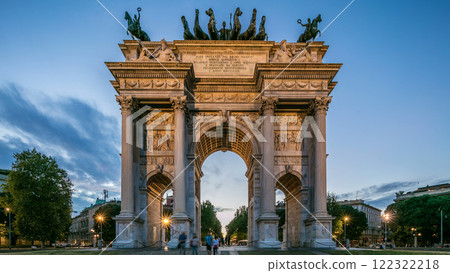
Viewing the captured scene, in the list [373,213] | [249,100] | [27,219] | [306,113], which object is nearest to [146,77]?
[249,100]

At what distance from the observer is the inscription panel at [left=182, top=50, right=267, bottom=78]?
3234cm

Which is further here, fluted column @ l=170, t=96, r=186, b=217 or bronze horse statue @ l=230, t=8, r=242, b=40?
bronze horse statue @ l=230, t=8, r=242, b=40

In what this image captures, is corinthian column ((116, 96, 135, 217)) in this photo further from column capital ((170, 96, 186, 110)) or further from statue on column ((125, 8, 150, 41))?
statue on column ((125, 8, 150, 41))

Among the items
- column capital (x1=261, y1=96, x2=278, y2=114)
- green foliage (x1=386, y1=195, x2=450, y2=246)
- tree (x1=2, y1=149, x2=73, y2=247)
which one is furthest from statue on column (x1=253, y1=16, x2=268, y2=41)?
green foliage (x1=386, y1=195, x2=450, y2=246)

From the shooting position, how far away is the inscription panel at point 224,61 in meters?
32.3

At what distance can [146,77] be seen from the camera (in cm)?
2984

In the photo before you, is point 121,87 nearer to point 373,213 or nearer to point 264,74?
point 264,74

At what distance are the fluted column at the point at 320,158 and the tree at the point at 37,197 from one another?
95.7 ft

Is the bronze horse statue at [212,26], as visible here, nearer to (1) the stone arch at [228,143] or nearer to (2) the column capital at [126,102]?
(1) the stone arch at [228,143]

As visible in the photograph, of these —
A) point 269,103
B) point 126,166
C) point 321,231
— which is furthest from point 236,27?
point 321,231

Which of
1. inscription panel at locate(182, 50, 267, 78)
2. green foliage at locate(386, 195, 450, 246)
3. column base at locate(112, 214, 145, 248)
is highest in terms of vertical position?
inscription panel at locate(182, 50, 267, 78)

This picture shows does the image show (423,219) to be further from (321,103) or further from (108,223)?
(108,223)

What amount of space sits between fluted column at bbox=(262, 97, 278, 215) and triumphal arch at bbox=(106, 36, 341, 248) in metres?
0.07
